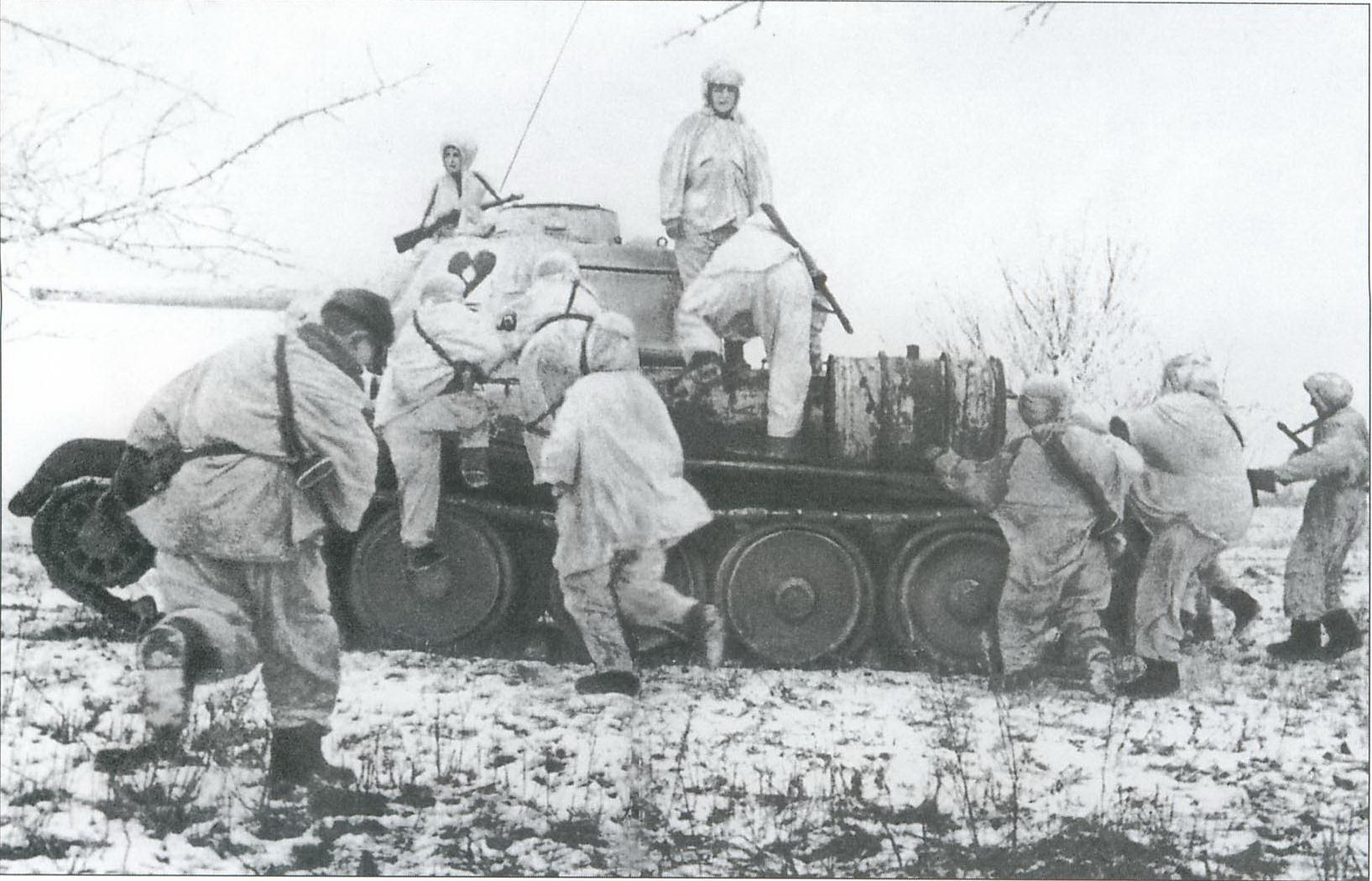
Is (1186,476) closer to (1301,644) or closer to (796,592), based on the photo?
(1301,644)

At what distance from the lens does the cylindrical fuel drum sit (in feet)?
19.3

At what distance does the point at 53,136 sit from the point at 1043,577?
418 centimetres

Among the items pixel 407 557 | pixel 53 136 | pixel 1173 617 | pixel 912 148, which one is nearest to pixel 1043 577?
pixel 1173 617

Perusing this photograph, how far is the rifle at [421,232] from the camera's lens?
5.87 m

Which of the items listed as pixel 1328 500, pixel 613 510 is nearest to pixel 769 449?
pixel 613 510

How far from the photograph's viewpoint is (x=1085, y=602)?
5762 millimetres

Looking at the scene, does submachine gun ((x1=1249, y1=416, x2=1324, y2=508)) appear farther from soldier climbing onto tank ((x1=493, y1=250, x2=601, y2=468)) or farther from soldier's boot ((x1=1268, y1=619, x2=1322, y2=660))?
soldier climbing onto tank ((x1=493, y1=250, x2=601, y2=468))

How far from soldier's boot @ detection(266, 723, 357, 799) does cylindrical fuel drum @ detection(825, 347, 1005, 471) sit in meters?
2.22

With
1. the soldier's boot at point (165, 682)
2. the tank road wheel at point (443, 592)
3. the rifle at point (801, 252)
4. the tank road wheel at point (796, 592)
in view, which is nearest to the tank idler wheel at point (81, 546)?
the soldier's boot at point (165, 682)

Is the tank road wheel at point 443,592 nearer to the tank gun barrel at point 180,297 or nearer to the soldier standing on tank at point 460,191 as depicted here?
the tank gun barrel at point 180,297

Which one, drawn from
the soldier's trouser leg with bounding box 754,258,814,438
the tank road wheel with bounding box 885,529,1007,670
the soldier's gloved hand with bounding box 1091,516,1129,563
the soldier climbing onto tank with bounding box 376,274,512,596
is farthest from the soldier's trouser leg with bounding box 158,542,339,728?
the soldier's gloved hand with bounding box 1091,516,1129,563

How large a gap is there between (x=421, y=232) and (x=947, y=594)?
2457mm

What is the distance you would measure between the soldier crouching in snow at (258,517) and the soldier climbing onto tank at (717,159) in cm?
137

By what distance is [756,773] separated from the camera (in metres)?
5.47
